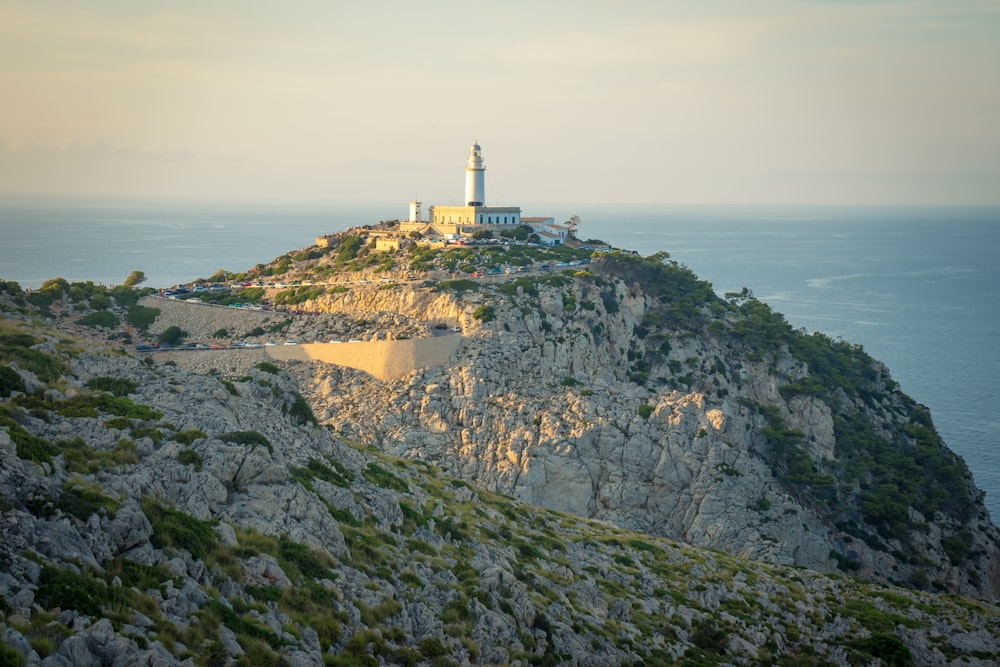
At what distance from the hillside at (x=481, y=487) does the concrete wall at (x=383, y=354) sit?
71 centimetres

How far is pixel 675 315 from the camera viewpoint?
65312mm

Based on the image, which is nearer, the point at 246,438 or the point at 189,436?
the point at 189,436

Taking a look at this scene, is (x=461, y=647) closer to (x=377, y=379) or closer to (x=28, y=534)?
(x=28, y=534)

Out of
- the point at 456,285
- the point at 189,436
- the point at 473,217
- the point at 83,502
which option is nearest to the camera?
the point at 83,502

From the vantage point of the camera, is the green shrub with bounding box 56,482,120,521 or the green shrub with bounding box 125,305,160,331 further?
the green shrub with bounding box 125,305,160,331

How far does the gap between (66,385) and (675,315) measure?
1923 inches

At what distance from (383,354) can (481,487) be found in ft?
43.5

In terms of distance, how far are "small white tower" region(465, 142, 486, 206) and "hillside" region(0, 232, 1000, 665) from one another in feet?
49.5

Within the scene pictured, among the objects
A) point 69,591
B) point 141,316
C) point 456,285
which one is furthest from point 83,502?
point 141,316

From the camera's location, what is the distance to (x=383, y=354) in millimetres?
53562

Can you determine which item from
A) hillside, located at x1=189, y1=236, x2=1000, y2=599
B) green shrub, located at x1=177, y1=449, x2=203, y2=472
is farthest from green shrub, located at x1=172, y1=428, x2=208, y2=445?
hillside, located at x1=189, y1=236, x2=1000, y2=599

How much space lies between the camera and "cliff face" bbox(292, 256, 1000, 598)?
48.4 m

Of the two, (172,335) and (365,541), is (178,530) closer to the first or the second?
(365,541)

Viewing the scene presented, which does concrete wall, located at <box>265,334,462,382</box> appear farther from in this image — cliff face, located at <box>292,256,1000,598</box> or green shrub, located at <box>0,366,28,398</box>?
green shrub, located at <box>0,366,28,398</box>
